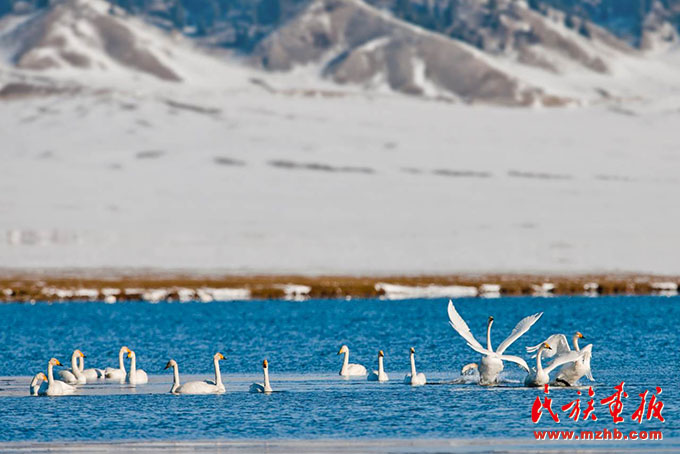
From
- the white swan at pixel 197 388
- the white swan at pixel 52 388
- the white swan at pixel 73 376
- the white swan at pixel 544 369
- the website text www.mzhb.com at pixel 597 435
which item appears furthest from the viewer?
the white swan at pixel 73 376

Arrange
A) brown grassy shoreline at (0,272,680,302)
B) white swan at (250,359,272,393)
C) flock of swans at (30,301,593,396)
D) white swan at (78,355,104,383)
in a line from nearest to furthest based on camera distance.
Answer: flock of swans at (30,301,593,396) → white swan at (250,359,272,393) → white swan at (78,355,104,383) → brown grassy shoreline at (0,272,680,302)

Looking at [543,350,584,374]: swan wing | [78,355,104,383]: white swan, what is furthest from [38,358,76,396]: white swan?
[543,350,584,374]: swan wing

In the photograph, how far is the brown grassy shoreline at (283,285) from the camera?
11981 centimetres

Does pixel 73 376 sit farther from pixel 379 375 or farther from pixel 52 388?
pixel 379 375

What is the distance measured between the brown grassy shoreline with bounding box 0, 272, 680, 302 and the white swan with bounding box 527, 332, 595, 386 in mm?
78066

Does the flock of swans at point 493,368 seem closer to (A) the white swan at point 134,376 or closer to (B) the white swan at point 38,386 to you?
(B) the white swan at point 38,386

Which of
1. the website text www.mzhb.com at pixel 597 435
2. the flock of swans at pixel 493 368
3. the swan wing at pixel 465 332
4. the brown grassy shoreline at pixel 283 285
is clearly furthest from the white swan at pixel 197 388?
the brown grassy shoreline at pixel 283 285

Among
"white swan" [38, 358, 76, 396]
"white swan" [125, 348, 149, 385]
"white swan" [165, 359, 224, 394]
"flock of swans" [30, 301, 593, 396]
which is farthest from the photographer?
"white swan" [125, 348, 149, 385]

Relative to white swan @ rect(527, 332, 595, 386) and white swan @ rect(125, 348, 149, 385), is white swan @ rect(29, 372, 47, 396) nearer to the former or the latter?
white swan @ rect(125, 348, 149, 385)

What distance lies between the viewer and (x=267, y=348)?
205ft

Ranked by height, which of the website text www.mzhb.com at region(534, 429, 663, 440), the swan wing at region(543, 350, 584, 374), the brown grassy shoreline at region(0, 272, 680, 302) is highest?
the brown grassy shoreline at region(0, 272, 680, 302)

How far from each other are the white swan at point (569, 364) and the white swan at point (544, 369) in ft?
0.53

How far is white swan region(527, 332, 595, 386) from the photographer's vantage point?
40625 millimetres

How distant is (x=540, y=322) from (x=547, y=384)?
4465 centimetres
